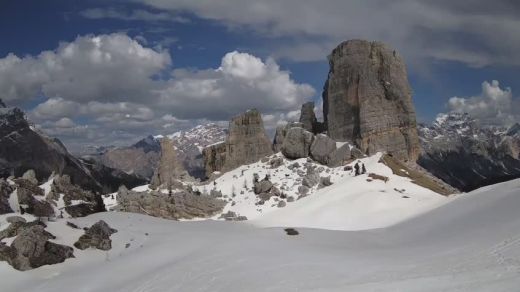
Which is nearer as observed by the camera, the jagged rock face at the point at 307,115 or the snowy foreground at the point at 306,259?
the snowy foreground at the point at 306,259

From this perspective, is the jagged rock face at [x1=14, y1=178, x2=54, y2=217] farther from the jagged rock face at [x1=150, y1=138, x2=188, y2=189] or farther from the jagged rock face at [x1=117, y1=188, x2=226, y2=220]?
the jagged rock face at [x1=150, y1=138, x2=188, y2=189]

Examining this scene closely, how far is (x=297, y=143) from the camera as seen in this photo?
79.8 m

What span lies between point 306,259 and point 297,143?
59828mm

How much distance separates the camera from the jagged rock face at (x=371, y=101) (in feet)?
251

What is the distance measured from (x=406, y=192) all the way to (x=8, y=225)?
143 feet

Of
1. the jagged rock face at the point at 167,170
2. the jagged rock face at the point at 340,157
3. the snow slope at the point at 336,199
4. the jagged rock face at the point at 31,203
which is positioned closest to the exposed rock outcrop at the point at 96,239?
the jagged rock face at the point at 31,203

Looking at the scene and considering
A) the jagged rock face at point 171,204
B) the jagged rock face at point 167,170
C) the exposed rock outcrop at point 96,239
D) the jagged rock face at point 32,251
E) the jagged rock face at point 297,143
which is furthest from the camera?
the jagged rock face at point 167,170

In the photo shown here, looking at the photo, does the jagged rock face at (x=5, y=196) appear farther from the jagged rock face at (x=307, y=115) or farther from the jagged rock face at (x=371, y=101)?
the jagged rock face at (x=307, y=115)

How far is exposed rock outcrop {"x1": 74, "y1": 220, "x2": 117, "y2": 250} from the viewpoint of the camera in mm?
27892

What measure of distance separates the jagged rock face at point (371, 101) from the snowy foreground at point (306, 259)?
138 ft

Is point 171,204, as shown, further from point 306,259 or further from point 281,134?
point 306,259

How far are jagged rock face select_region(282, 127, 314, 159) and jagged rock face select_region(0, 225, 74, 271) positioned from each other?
55.9m

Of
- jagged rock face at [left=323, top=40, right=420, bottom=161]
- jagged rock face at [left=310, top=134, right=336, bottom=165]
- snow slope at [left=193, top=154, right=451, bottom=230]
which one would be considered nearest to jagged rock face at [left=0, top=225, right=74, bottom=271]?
snow slope at [left=193, top=154, right=451, bottom=230]

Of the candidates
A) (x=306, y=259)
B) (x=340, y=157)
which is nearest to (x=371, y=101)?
(x=340, y=157)
